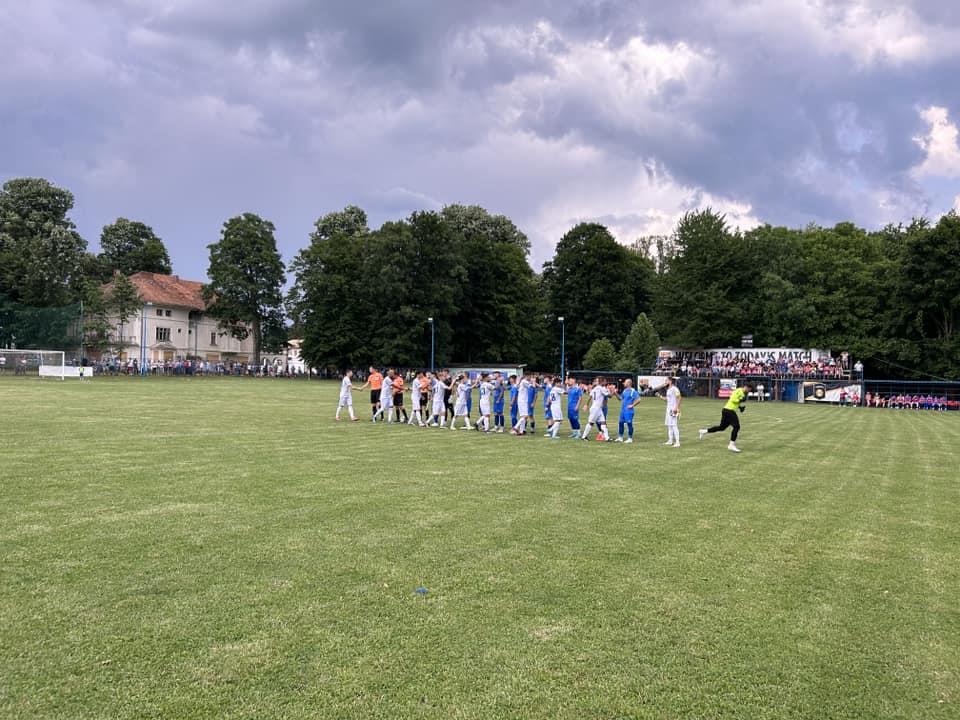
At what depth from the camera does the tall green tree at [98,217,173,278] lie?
88.9m

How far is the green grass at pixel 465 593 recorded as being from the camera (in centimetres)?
406

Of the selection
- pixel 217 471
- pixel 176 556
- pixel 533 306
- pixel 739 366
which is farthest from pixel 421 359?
pixel 176 556

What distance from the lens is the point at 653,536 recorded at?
308 inches

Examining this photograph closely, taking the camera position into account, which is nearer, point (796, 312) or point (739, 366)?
point (739, 366)

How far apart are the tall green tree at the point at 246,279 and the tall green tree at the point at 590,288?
1236 inches

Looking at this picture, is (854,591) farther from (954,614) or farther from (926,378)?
(926,378)

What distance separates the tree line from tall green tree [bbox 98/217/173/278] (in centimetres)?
Answer: 1218

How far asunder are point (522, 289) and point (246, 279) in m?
30.1

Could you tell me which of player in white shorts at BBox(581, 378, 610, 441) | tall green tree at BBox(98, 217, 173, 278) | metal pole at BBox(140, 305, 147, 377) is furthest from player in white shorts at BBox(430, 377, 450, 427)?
tall green tree at BBox(98, 217, 173, 278)

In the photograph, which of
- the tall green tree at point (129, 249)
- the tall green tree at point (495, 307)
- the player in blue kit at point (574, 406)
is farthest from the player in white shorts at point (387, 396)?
the tall green tree at point (129, 249)

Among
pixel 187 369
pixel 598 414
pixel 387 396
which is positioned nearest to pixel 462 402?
pixel 387 396

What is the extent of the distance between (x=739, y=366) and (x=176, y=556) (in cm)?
5686

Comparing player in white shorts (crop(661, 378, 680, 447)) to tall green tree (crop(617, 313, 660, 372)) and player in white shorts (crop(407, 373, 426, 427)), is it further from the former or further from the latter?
tall green tree (crop(617, 313, 660, 372))

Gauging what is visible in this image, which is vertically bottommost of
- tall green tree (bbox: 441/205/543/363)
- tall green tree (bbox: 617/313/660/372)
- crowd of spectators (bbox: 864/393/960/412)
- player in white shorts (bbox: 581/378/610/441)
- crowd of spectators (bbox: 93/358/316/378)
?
crowd of spectators (bbox: 864/393/960/412)
